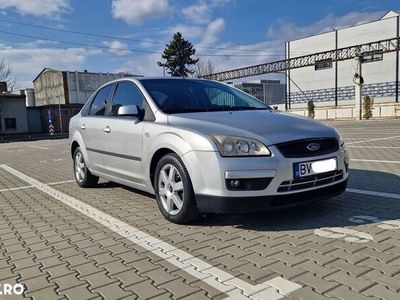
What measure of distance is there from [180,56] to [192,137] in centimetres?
5822

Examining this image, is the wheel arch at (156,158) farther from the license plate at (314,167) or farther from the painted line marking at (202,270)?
the license plate at (314,167)

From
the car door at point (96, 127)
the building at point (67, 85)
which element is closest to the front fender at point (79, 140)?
the car door at point (96, 127)

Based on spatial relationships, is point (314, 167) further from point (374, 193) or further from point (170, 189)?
point (374, 193)

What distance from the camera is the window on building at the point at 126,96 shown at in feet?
15.7

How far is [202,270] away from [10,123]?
43.2 meters

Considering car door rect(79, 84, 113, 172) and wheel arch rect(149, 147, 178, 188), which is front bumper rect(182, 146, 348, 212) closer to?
wheel arch rect(149, 147, 178, 188)

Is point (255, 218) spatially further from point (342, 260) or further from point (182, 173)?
point (342, 260)

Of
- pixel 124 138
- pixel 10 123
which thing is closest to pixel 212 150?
pixel 124 138

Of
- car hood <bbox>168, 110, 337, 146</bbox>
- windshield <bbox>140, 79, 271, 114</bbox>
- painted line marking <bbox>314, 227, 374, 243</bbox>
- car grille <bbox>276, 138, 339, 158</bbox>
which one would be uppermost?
windshield <bbox>140, 79, 271, 114</bbox>

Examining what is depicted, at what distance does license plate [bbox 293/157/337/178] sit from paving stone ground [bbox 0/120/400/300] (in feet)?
1.78

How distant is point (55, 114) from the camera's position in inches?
1725

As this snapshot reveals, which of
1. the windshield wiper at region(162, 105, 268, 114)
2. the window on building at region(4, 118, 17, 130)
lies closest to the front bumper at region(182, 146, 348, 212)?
the windshield wiper at region(162, 105, 268, 114)

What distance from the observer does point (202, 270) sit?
2926 millimetres

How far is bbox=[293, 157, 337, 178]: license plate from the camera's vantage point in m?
3.61
